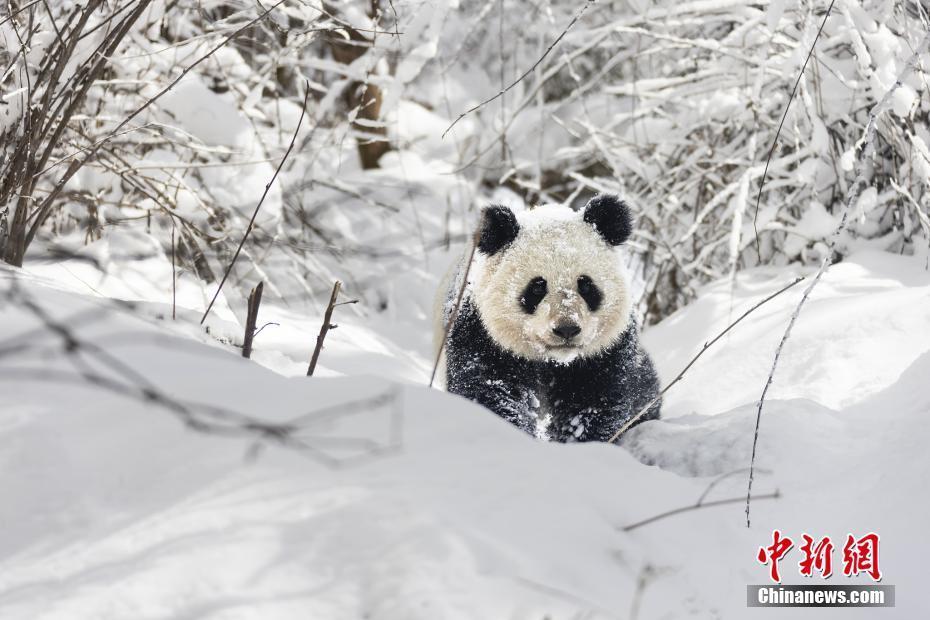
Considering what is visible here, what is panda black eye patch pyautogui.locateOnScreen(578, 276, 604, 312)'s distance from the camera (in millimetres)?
3145

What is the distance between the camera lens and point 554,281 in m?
3.10

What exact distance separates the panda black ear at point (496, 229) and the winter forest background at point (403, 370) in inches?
28.7

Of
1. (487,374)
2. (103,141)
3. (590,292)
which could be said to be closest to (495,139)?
(590,292)

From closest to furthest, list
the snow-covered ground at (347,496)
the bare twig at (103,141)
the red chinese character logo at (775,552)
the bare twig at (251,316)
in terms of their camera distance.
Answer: the snow-covered ground at (347,496) → the red chinese character logo at (775,552) → the bare twig at (251,316) → the bare twig at (103,141)

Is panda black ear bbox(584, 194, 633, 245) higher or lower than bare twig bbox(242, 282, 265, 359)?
higher

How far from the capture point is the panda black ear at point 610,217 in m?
3.25

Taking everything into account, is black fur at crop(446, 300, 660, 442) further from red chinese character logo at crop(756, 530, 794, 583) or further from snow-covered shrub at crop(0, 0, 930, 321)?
red chinese character logo at crop(756, 530, 794, 583)

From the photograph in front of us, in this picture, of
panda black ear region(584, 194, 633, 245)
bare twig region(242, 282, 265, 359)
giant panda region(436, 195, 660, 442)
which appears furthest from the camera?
panda black ear region(584, 194, 633, 245)

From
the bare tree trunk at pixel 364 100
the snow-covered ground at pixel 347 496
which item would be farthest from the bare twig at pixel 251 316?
the bare tree trunk at pixel 364 100

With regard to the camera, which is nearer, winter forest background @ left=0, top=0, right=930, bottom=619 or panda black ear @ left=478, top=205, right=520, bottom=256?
winter forest background @ left=0, top=0, right=930, bottom=619

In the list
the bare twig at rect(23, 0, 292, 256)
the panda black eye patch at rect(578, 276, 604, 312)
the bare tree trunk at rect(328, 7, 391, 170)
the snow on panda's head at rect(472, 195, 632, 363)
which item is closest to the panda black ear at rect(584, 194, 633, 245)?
the snow on panda's head at rect(472, 195, 632, 363)

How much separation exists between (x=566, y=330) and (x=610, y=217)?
532 mm

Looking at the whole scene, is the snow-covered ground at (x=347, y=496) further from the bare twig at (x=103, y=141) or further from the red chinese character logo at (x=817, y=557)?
the bare twig at (x=103, y=141)

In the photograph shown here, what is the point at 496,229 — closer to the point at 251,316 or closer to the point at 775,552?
the point at 251,316
